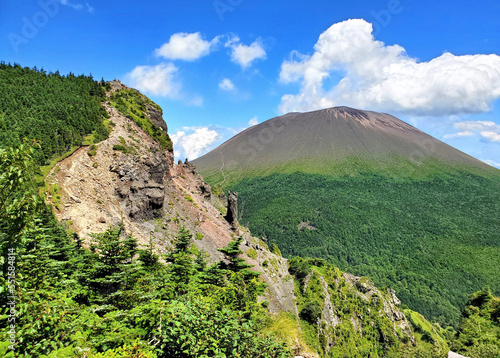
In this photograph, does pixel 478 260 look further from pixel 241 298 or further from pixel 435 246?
pixel 241 298

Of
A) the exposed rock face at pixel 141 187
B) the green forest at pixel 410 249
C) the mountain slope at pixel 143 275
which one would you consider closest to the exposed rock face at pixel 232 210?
the mountain slope at pixel 143 275

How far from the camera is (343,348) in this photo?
155 feet

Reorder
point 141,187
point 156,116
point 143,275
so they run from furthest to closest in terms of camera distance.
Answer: point 156,116, point 141,187, point 143,275

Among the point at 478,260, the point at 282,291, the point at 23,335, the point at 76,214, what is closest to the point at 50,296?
the point at 23,335

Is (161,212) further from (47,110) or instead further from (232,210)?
(47,110)

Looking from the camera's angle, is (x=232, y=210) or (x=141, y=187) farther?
(x=232, y=210)

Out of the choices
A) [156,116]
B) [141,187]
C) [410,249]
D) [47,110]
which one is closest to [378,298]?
[141,187]

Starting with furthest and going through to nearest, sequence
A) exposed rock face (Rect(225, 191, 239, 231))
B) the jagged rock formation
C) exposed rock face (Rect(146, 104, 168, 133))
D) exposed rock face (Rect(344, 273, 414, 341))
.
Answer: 1. exposed rock face (Rect(344, 273, 414, 341))
2. exposed rock face (Rect(146, 104, 168, 133))
3. exposed rock face (Rect(225, 191, 239, 231))
4. the jagged rock formation

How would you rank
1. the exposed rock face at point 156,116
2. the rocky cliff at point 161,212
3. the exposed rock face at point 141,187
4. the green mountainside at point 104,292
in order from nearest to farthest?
the green mountainside at point 104,292
the rocky cliff at point 161,212
the exposed rock face at point 141,187
the exposed rock face at point 156,116

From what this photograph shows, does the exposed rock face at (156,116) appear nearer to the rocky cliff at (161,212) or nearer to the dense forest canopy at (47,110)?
the rocky cliff at (161,212)

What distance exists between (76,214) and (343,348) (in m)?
48.0

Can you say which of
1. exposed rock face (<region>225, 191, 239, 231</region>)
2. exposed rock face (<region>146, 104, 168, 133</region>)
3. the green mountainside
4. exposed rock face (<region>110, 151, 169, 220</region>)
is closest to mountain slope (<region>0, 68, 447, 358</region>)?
the green mountainside

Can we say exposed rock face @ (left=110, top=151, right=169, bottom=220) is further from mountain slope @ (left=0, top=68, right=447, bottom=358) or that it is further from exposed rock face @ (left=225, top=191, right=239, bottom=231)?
exposed rock face @ (left=225, top=191, right=239, bottom=231)

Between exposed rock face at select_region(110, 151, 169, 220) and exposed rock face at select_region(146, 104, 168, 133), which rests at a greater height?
exposed rock face at select_region(146, 104, 168, 133)
